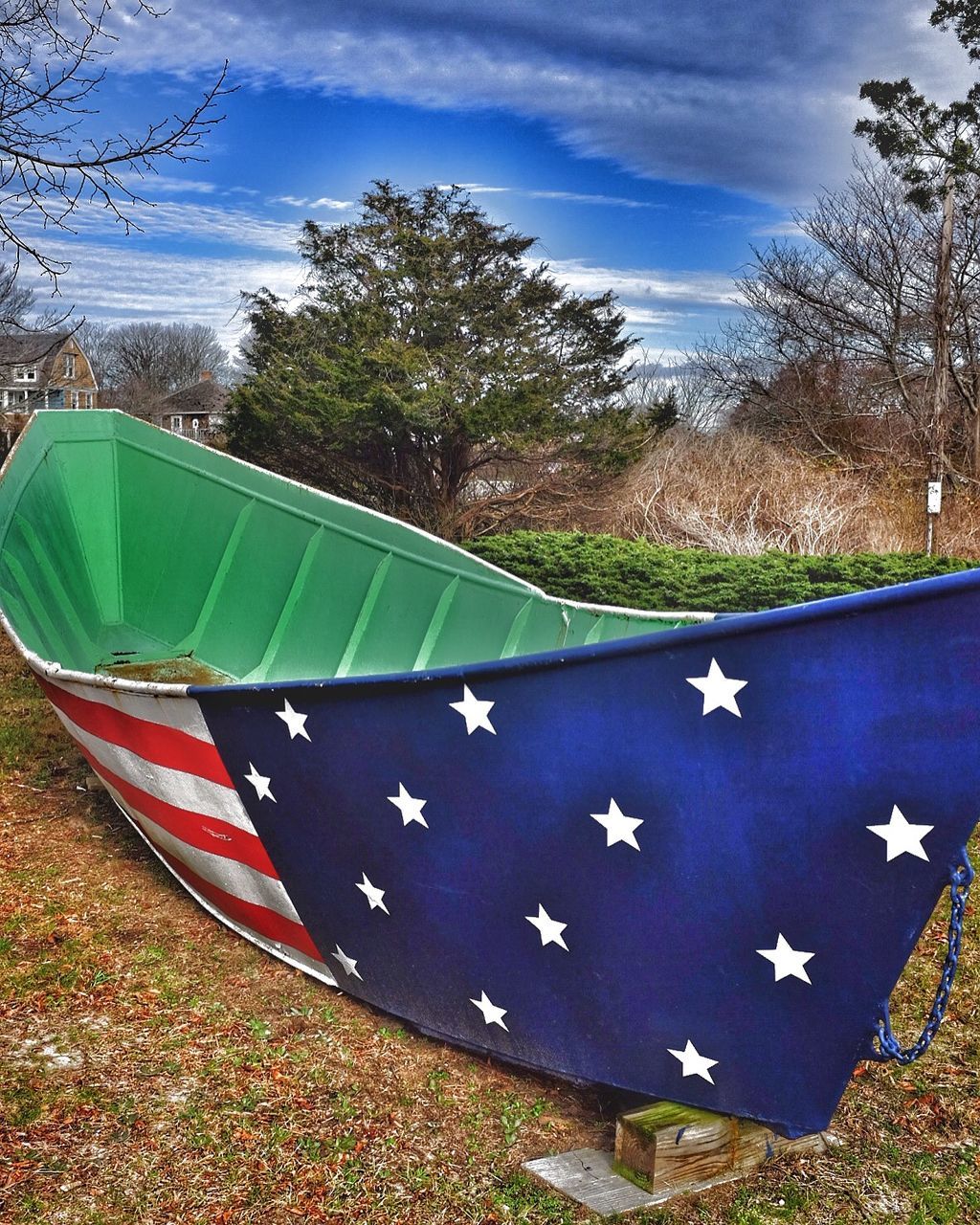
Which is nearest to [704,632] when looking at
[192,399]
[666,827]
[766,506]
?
[666,827]

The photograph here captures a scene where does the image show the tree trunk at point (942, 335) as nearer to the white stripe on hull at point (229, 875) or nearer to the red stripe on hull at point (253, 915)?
the red stripe on hull at point (253, 915)

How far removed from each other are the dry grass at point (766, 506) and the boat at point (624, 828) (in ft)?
33.2

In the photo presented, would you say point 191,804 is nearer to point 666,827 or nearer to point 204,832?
point 204,832

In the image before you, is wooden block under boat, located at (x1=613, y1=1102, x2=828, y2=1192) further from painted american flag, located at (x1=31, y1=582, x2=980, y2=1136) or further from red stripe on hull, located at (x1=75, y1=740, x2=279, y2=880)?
red stripe on hull, located at (x1=75, y1=740, x2=279, y2=880)

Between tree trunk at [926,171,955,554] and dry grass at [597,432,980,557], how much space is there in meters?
0.89

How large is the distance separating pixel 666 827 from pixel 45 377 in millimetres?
14372

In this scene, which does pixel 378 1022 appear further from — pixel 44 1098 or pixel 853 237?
pixel 853 237

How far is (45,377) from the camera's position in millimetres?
14242

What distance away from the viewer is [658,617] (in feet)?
12.3

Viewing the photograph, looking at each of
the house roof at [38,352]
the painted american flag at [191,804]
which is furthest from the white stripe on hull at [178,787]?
the house roof at [38,352]

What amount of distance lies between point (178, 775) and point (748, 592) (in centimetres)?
592

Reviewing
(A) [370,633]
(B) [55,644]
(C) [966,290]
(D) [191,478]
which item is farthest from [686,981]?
(C) [966,290]

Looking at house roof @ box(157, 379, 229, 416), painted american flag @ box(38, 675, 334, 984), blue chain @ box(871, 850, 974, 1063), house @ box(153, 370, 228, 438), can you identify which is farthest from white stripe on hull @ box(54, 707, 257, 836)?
house roof @ box(157, 379, 229, 416)

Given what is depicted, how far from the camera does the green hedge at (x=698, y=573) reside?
320 inches
